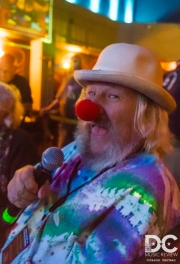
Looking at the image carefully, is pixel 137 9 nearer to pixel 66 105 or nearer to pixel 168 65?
pixel 168 65

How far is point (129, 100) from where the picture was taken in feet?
2.18

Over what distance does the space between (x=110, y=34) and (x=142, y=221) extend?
1.20 ft

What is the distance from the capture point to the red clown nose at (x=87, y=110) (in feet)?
2.07

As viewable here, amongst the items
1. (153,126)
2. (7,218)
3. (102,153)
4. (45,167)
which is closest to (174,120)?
(153,126)

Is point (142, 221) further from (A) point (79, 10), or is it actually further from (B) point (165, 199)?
(A) point (79, 10)

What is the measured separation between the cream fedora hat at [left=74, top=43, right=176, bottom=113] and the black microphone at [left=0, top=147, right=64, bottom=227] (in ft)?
0.52

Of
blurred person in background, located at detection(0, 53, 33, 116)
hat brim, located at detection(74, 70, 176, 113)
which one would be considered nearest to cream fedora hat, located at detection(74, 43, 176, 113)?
hat brim, located at detection(74, 70, 176, 113)

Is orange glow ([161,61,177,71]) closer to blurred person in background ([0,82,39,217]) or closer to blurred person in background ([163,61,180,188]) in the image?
blurred person in background ([163,61,180,188])

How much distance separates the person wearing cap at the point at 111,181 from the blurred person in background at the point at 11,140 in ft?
0.10

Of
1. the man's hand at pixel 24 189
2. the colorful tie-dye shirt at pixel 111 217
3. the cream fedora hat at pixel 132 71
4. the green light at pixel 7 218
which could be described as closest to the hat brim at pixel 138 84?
the cream fedora hat at pixel 132 71

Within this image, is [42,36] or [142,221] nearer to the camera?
[142,221]

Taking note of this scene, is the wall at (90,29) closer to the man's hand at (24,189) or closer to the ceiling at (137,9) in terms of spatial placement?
the ceiling at (137,9)

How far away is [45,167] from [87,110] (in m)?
0.12

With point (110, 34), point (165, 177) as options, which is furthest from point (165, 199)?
point (110, 34)
